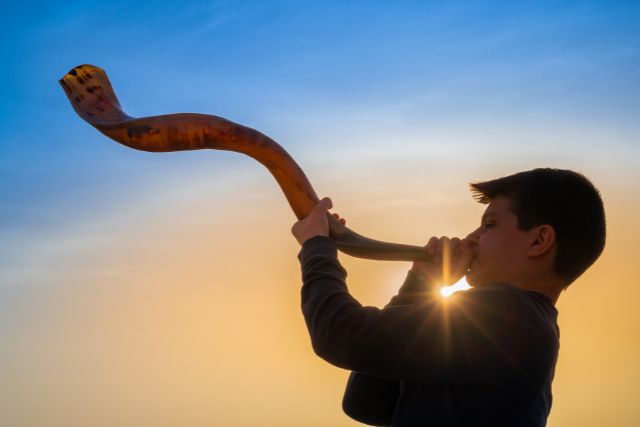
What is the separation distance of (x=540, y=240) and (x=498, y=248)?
0.58ft

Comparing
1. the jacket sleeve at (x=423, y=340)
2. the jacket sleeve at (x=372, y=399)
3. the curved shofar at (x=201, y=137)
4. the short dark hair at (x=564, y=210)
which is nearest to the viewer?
the jacket sleeve at (x=423, y=340)

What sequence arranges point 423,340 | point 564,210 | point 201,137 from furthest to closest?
point 564,210 < point 201,137 < point 423,340

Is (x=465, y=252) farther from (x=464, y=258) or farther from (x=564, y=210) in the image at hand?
(x=564, y=210)

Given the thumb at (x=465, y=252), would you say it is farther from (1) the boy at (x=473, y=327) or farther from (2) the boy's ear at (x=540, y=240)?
(2) the boy's ear at (x=540, y=240)

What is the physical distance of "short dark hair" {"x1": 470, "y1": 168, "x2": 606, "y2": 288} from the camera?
3020 mm

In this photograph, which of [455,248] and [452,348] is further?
[455,248]

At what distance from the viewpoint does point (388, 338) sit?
251 cm

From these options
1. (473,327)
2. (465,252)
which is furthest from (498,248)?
(473,327)

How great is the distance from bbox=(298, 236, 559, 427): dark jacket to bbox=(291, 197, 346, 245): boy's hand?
0.30 metres

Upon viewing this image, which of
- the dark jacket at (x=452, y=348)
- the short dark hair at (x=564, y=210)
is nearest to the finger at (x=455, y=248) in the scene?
the short dark hair at (x=564, y=210)

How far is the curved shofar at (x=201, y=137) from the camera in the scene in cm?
289

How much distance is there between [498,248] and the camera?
9.85ft

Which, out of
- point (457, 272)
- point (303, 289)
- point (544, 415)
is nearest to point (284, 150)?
point (303, 289)

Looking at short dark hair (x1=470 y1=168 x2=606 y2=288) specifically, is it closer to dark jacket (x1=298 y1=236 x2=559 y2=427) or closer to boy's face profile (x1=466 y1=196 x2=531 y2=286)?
boy's face profile (x1=466 y1=196 x2=531 y2=286)
